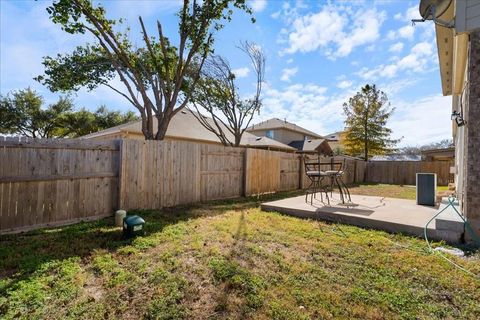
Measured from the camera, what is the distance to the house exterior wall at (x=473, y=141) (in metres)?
3.40

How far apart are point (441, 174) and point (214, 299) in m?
17.9

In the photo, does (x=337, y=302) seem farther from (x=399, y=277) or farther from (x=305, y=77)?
(x=305, y=77)

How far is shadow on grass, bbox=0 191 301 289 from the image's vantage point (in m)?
2.90

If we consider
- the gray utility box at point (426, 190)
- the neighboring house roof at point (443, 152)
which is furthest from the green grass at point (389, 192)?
the neighboring house roof at point (443, 152)

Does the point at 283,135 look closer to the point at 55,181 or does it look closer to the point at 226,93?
the point at 226,93

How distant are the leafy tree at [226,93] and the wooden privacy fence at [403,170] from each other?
9.71m

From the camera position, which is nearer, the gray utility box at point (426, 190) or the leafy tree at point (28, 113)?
the gray utility box at point (426, 190)

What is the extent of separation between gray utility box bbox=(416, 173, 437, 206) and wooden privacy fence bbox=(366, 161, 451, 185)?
1147cm

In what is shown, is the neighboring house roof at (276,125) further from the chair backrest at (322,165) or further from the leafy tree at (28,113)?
the leafy tree at (28,113)

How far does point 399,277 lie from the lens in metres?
2.65

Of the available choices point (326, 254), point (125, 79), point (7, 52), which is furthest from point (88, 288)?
point (7, 52)

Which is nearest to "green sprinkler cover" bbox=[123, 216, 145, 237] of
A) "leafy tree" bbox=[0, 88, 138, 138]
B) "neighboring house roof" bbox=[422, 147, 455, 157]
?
"neighboring house roof" bbox=[422, 147, 455, 157]

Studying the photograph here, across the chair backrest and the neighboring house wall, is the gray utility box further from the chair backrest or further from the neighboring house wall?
the neighboring house wall

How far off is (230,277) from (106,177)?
395cm
